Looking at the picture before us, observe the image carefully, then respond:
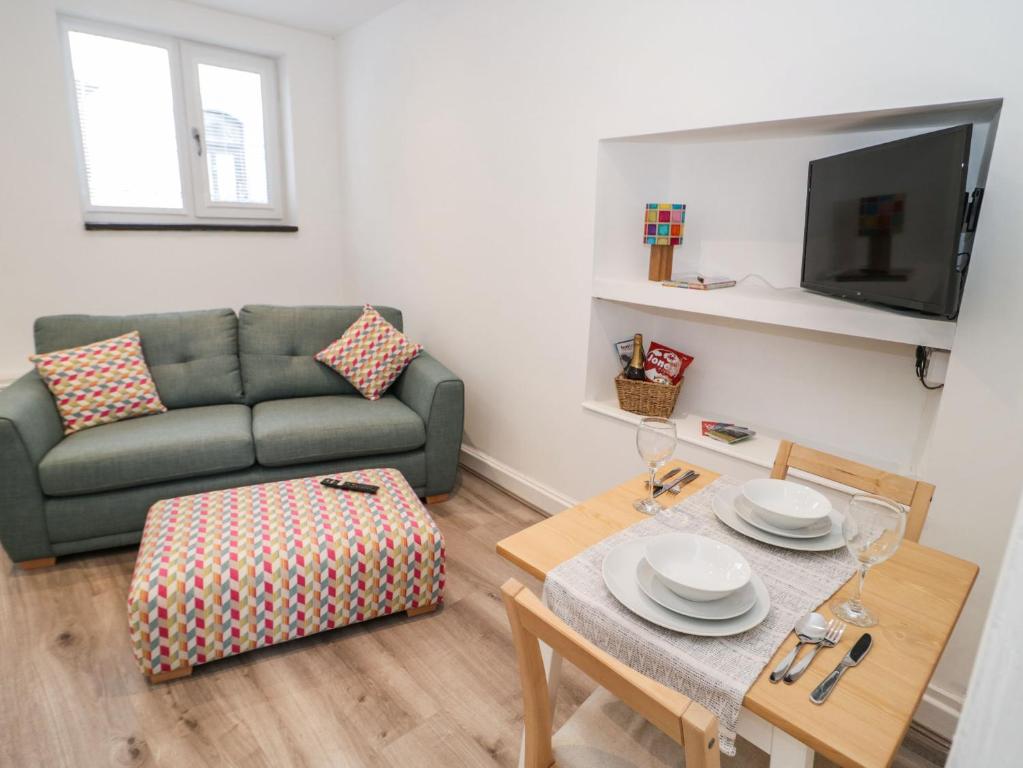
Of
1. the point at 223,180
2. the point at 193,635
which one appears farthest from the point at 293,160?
the point at 193,635

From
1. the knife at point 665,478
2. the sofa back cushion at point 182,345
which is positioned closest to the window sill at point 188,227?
the sofa back cushion at point 182,345

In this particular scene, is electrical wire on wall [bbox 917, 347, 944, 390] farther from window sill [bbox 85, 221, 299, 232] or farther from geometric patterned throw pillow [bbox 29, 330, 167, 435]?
window sill [bbox 85, 221, 299, 232]

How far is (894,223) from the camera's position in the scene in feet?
5.35

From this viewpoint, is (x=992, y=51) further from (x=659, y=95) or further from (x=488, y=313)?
(x=488, y=313)

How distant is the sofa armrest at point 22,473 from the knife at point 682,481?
7.29ft

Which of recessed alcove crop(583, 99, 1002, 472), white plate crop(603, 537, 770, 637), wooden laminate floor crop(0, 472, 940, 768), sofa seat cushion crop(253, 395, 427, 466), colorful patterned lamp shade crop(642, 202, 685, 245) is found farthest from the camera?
sofa seat cushion crop(253, 395, 427, 466)

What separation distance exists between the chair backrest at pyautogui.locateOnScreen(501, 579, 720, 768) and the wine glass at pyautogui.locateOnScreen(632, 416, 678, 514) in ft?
1.69

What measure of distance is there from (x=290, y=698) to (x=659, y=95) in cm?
230

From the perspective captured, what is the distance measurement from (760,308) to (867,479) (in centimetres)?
73

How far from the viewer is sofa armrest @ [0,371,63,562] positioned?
85.2 inches

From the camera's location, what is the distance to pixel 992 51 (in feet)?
4.79

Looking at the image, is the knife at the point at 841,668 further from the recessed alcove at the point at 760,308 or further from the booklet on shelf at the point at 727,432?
the booklet on shelf at the point at 727,432

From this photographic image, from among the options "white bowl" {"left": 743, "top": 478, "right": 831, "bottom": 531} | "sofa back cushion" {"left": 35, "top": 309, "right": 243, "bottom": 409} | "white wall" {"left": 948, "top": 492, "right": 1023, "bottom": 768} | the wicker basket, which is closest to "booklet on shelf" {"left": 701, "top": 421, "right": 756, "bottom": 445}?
the wicker basket

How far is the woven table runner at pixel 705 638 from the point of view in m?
0.91
